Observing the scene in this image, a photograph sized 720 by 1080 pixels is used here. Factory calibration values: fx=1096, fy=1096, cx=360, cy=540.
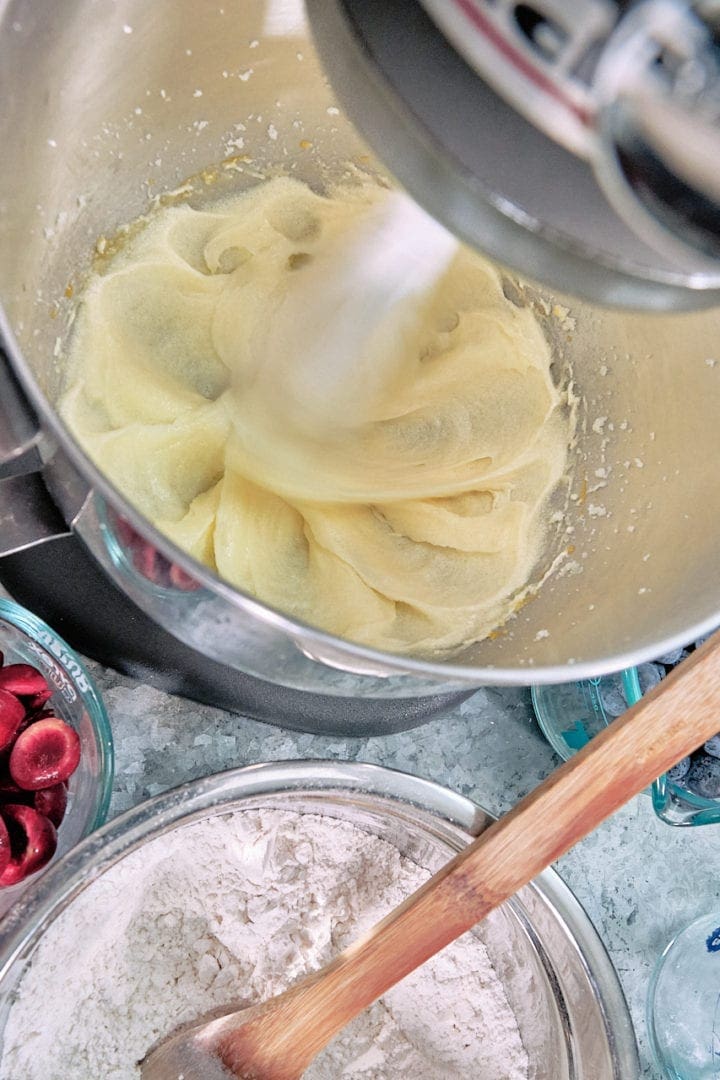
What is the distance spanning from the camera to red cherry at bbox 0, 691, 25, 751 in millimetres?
890

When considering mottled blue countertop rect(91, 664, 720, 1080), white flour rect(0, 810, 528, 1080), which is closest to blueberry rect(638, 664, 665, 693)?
mottled blue countertop rect(91, 664, 720, 1080)

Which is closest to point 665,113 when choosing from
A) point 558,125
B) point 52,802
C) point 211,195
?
point 558,125

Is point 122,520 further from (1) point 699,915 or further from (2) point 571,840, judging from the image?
(1) point 699,915

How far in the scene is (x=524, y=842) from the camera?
75 centimetres

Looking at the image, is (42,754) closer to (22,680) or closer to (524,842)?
(22,680)

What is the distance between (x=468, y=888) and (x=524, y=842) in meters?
Result: 0.06

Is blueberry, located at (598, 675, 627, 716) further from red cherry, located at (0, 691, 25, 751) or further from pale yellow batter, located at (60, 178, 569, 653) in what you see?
red cherry, located at (0, 691, 25, 751)

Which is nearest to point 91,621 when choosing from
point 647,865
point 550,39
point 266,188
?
point 266,188

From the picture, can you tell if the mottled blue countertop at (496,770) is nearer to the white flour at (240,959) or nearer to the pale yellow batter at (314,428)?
the white flour at (240,959)

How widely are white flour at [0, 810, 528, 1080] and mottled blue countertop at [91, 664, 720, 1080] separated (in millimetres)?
84

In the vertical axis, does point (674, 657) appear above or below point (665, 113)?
below

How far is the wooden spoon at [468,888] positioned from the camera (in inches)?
27.5

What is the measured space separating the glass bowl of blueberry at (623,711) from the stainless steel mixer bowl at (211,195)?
0.62 feet

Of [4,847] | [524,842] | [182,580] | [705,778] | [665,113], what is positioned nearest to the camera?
[665,113]
